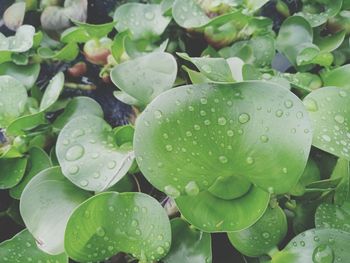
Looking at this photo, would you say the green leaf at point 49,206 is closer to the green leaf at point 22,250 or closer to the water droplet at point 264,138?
the green leaf at point 22,250

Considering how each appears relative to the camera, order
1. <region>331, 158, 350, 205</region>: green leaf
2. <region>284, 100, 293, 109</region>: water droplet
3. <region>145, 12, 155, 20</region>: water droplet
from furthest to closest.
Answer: <region>145, 12, 155, 20</region>: water droplet
<region>331, 158, 350, 205</region>: green leaf
<region>284, 100, 293, 109</region>: water droplet

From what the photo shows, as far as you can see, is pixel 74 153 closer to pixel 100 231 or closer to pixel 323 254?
pixel 100 231

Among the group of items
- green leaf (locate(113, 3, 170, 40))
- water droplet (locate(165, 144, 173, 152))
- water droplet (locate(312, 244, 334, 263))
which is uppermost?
water droplet (locate(165, 144, 173, 152))

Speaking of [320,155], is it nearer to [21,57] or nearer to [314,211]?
[314,211]

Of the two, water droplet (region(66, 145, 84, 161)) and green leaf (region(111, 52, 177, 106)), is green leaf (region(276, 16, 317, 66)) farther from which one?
water droplet (region(66, 145, 84, 161))

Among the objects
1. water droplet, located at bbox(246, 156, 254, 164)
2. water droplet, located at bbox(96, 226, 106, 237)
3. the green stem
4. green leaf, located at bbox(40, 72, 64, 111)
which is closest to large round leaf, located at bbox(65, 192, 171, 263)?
water droplet, located at bbox(96, 226, 106, 237)

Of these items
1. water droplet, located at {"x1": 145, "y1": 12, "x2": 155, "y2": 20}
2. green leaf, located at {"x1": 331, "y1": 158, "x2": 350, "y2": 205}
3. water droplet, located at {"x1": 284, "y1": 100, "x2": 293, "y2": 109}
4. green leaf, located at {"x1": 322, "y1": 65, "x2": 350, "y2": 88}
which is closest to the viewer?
water droplet, located at {"x1": 284, "y1": 100, "x2": 293, "y2": 109}

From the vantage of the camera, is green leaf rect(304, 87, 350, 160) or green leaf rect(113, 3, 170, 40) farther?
green leaf rect(113, 3, 170, 40)

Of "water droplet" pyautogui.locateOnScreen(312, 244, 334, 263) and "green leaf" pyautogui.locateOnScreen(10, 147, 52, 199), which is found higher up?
"water droplet" pyautogui.locateOnScreen(312, 244, 334, 263)

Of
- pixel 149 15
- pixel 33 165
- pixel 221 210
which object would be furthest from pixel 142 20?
pixel 221 210
